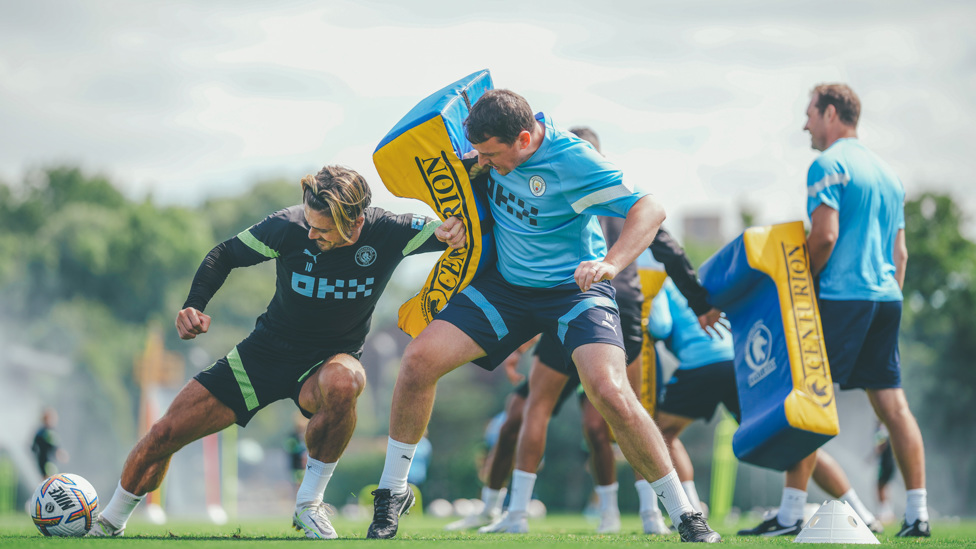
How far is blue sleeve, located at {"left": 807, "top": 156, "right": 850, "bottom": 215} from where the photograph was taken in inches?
247

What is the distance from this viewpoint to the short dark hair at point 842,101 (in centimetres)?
670

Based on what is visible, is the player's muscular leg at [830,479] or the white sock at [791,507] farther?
the player's muscular leg at [830,479]

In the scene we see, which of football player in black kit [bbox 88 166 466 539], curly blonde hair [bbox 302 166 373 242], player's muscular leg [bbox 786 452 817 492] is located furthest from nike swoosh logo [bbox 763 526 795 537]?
curly blonde hair [bbox 302 166 373 242]

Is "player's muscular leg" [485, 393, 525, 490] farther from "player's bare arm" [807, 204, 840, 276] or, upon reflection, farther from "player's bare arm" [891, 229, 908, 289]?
"player's bare arm" [891, 229, 908, 289]

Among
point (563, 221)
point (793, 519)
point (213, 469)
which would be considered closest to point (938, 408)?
point (213, 469)

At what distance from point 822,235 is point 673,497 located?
7.52 ft

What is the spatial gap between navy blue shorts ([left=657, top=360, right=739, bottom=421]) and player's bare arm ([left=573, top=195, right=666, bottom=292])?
3135 millimetres

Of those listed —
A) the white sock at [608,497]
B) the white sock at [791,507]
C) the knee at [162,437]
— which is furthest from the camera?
the white sock at [608,497]

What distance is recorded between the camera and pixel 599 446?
7.53 metres

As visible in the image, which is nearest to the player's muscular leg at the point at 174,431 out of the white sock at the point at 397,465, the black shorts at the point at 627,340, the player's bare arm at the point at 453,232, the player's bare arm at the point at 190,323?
the player's bare arm at the point at 190,323

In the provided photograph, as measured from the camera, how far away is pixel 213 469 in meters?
28.5

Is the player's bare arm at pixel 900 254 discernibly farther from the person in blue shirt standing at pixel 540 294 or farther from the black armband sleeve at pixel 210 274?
the black armband sleeve at pixel 210 274

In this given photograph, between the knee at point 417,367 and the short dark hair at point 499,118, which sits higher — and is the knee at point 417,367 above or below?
below


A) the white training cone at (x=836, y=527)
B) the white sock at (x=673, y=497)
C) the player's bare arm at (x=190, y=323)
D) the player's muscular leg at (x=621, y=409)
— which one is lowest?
the white training cone at (x=836, y=527)
